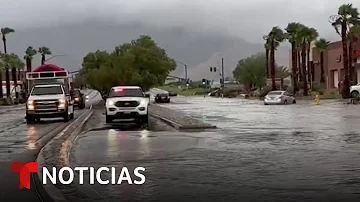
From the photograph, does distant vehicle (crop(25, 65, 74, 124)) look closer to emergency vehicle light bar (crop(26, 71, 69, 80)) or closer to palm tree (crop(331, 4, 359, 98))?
emergency vehicle light bar (crop(26, 71, 69, 80))

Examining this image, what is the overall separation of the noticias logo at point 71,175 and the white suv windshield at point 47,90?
20953 millimetres

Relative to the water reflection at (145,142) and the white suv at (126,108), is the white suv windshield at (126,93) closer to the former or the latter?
the white suv at (126,108)

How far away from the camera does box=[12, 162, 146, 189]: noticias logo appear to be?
11950 millimetres

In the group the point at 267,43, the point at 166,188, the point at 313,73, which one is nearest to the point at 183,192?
the point at 166,188

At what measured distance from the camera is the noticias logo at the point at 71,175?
11.9 meters

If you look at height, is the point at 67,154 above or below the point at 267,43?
below

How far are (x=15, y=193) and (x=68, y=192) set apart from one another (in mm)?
996

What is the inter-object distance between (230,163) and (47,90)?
2263 cm

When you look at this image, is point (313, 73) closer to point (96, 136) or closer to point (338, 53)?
point (338, 53)

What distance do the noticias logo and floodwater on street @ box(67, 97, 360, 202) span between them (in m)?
0.21

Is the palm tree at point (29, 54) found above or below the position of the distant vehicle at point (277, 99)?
above

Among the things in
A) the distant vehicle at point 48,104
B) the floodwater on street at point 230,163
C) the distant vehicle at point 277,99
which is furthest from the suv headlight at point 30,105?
the distant vehicle at point 277,99

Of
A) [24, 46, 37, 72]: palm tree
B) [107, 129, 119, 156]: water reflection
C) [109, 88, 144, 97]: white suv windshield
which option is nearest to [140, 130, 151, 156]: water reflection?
[107, 129, 119, 156]: water reflection

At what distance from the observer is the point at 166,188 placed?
444 inches
